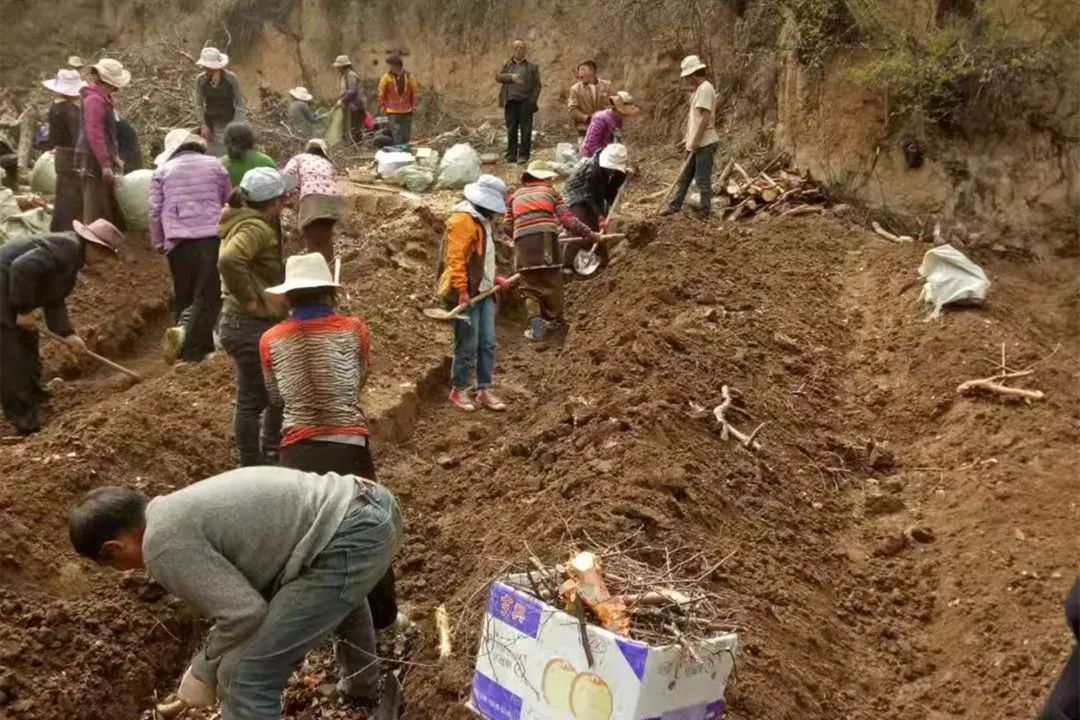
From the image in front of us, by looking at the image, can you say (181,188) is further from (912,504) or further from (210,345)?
(912,504)

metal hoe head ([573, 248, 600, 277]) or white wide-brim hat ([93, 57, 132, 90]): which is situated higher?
white wide-brim hat ([93, 57, 132, 90])

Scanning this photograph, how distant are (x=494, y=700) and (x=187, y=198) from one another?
16.6 feet

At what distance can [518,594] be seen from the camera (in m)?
3.47

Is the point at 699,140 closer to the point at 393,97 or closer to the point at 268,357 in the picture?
the point at 393,97

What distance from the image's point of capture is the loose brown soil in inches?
177

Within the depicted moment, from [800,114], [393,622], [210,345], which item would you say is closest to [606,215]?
[800,114]

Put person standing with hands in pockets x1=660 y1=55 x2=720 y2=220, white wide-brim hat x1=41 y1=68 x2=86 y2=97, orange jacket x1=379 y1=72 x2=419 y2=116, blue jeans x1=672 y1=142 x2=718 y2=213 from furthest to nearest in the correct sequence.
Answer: orange jacket x1=379 y1=72 x2=419 y2=116
blue jeans x1=672 y1=142 x2=718 y2=213
person standing with hands in pockets x1=660 y1=55 x2=720 y2=220
white wide-brim hat x1=41 y1=68 x2=86 y2=97

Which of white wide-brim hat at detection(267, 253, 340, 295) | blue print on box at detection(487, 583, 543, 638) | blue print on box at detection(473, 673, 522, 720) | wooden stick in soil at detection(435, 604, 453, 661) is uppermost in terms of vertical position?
white wide-brim hat at detection(267, 253, 340, 295)

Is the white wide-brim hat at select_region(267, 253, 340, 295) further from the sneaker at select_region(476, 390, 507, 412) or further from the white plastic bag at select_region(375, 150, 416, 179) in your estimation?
the white plastic bag at select_region(375, 150, 416, 179)

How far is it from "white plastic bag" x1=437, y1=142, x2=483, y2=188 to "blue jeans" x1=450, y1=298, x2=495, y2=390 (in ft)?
16.3

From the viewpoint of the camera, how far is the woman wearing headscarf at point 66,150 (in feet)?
31.2

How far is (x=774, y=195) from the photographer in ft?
39.3

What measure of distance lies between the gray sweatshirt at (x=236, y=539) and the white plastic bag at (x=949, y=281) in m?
6.13

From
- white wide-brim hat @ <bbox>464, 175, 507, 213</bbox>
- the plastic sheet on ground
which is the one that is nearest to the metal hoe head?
the plastic sheet on ground
